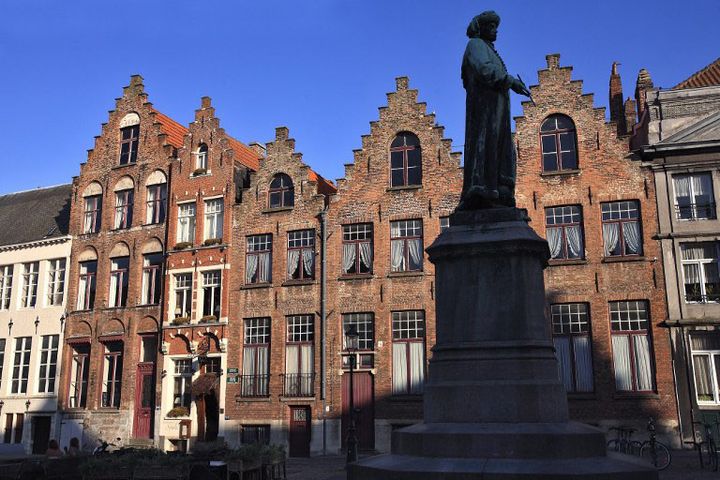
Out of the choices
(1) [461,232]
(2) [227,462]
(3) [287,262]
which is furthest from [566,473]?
(3) [287,262]

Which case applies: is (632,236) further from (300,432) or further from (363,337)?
(300,432)

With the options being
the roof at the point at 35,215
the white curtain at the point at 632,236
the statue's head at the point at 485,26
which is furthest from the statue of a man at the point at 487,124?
the roof at the point at 35,215

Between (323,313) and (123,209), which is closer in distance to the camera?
(323,313)

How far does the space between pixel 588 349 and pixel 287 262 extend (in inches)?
438

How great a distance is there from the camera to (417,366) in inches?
929

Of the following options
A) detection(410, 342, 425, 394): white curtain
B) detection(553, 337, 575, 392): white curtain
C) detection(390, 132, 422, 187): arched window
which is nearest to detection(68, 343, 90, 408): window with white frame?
detection(410, 342, 425, 394): white curtain

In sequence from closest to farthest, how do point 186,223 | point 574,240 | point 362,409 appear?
point 574,240 < point 362,409 < point 186,223

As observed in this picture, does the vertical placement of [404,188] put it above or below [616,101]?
below

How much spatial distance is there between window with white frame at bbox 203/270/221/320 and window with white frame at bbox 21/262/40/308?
9560 mm

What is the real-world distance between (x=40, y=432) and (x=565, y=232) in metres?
23.1

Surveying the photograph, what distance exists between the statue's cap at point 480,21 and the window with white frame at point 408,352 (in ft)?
49.3

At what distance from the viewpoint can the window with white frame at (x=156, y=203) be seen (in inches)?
1145

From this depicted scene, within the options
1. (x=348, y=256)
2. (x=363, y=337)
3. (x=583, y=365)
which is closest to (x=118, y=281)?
(x=348, y=256)

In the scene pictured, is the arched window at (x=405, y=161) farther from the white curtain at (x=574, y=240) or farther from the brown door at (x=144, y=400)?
the brown door at (x=144, y=400)
